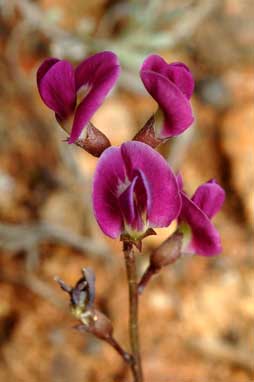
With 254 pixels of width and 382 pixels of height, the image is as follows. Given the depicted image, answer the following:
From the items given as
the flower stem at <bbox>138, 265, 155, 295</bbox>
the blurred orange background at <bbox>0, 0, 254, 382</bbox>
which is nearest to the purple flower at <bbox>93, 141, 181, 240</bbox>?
the flower stem at <bbox>138, 265, 155, 295</bbox>

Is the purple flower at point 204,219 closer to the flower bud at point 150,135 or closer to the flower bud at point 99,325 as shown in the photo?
the flower bud at point 150,135

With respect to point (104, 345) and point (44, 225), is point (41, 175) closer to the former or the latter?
point (44, 225)

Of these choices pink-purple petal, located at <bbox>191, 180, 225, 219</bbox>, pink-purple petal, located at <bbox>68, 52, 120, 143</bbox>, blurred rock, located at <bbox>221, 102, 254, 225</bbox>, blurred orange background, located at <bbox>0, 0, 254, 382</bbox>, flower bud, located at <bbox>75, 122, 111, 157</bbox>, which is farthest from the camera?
blurred rock, located at <bbox>221, 102, 254, 225</bbox>

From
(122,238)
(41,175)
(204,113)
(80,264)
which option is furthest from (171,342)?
(122,238)

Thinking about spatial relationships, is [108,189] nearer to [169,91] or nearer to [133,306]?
[169,91]

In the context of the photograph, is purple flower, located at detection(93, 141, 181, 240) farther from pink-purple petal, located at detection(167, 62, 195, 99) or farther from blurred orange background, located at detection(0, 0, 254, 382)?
blurred orange background, located at detection(0, 0, 254, 382)

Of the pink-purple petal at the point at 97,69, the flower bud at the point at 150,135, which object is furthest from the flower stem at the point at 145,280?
the pink-purple petal at the point at 97,69
